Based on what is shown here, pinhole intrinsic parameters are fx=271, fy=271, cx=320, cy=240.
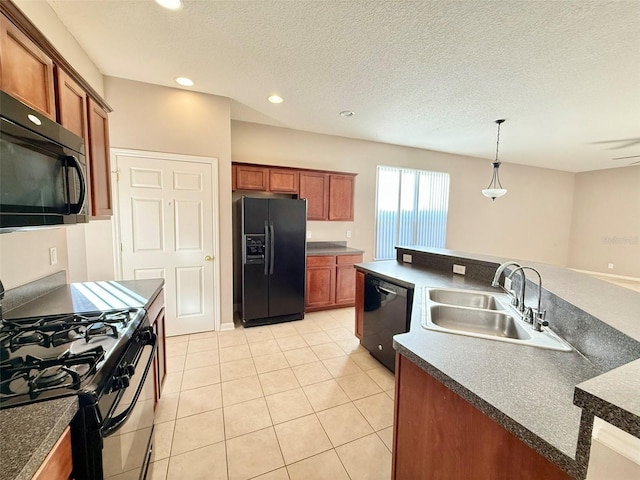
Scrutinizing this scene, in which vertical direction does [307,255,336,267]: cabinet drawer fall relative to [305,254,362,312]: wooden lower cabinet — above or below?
above

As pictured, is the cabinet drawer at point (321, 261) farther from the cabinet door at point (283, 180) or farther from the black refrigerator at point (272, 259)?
the cabinet door at point (283, 180)

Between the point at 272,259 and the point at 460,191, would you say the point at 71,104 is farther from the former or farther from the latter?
the point at 460,191

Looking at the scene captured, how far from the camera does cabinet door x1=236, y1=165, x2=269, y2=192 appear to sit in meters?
3.66

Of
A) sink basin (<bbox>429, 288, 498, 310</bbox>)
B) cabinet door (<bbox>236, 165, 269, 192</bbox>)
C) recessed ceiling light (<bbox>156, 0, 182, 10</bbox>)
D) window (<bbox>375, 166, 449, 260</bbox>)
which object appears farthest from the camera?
window (<bbox>375, 166, 449, 260</bbox>)

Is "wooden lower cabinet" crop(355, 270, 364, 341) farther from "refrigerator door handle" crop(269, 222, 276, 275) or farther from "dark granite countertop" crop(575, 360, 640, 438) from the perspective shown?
"dark granite countertop" crop(575, 360, 640, 438)

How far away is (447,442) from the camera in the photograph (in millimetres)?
999

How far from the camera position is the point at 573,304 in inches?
48.0

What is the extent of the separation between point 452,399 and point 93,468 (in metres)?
1.20

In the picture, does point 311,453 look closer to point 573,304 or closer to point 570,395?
point 570,395

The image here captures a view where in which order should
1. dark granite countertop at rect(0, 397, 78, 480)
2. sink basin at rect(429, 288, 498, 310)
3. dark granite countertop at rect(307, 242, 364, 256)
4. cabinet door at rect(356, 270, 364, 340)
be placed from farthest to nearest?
dark granite countertop at rect(307, 242, 364, 256) → cabinet door at rect(356, 270, 364, 340) → sink basin at rect(429, 288, 498, 310) → dark granite countertop at rect(0, 397, 78, 480)

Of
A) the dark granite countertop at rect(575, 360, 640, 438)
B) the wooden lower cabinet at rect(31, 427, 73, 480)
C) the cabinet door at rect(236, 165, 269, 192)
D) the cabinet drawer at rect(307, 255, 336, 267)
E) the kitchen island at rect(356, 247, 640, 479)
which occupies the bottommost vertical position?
the wooden lower cabinet at rect(31, 427, 73, 480)

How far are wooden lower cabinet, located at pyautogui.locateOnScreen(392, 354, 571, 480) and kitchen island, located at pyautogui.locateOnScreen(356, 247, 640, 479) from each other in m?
0.03

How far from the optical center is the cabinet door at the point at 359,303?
9.41 ft

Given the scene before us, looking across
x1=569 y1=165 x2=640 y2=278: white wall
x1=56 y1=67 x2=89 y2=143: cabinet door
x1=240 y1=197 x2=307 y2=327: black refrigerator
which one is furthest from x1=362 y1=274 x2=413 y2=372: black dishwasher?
x1=569 y1=165 x2=640 y2=278: white wall
